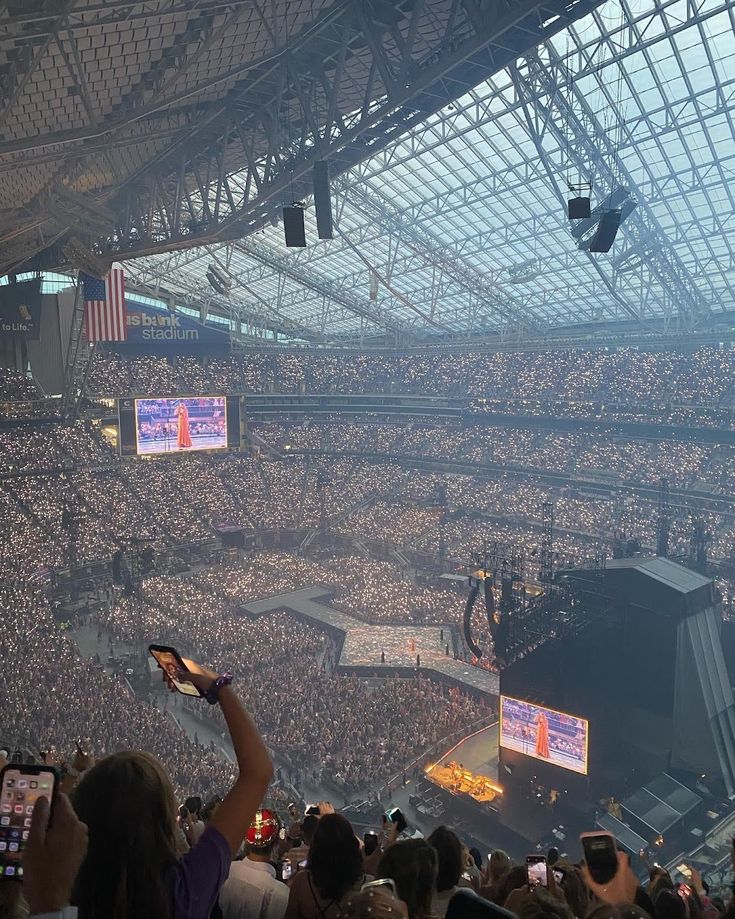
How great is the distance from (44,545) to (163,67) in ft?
64.6

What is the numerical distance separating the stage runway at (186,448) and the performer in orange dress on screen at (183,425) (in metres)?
0.19

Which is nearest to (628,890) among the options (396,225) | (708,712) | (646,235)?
(708,712)

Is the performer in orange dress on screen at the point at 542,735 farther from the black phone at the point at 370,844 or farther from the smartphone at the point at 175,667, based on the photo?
the smartphone at the point at 175,667

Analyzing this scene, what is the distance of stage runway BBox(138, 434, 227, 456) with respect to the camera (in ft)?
102

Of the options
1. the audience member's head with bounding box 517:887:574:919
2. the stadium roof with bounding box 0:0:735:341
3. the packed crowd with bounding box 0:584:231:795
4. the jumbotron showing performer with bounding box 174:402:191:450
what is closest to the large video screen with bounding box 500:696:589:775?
the packed crowd with bounding box 0:584:231:795

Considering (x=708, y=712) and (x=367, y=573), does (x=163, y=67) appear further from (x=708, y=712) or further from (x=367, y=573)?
(x=367, y=573)

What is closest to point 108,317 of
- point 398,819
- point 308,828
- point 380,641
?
point 380,641

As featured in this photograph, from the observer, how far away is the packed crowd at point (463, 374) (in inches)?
1426

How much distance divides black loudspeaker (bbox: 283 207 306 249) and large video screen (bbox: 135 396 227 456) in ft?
64.7

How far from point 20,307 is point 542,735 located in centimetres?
1960

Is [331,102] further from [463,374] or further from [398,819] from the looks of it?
[463,374]

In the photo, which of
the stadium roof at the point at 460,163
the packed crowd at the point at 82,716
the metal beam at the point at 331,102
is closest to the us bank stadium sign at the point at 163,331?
the stadium roof at the point at 460,163

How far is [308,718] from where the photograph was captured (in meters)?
17.2

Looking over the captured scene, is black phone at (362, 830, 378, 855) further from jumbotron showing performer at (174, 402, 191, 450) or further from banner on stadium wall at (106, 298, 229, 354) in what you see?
banner on stadium wall at (106, 298, 229, 354)
